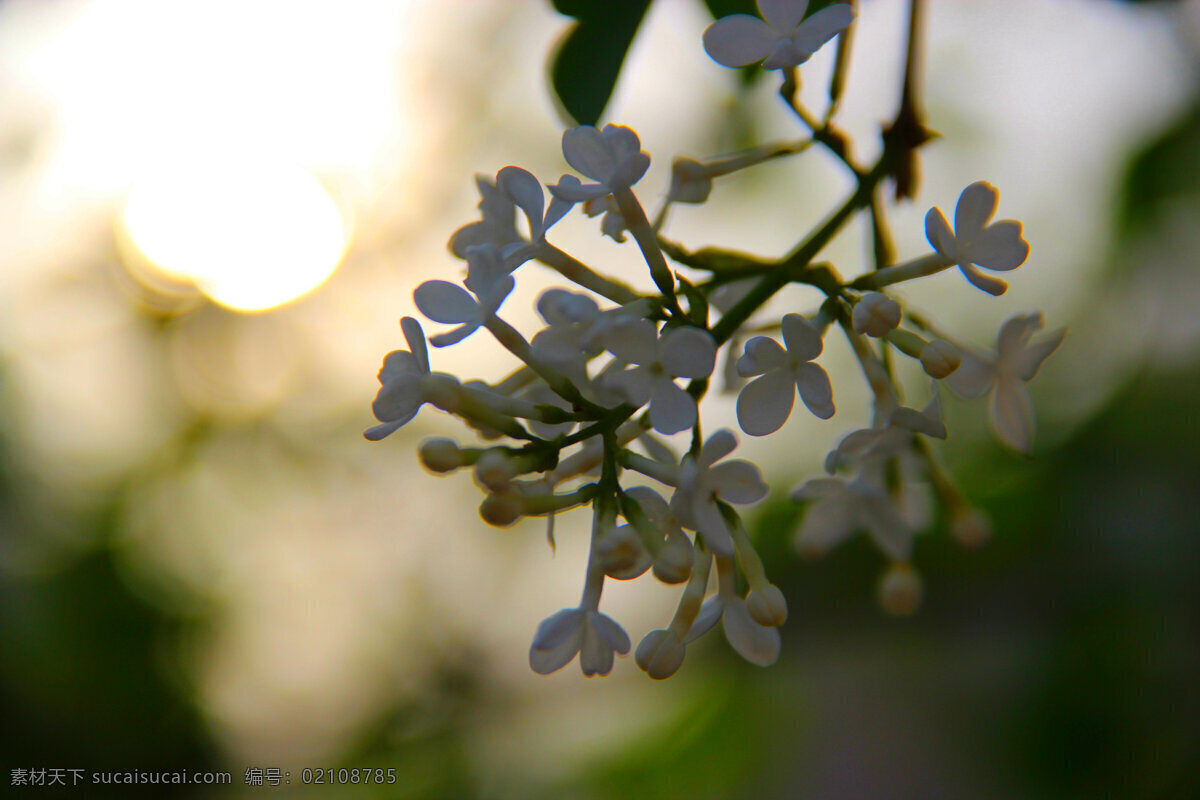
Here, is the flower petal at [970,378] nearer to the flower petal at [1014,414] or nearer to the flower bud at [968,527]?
the flower petal at [1014,414]

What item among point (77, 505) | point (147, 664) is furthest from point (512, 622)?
point (77, 505)

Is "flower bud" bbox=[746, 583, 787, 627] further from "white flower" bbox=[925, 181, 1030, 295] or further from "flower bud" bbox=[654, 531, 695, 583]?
"white flower" bbox=[925, 181, 1030, 295]

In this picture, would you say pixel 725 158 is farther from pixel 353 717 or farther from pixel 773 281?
pixel 353 717

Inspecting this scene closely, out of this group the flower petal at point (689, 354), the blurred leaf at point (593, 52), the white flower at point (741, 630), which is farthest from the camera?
the blurred leaf at point (593, 52)

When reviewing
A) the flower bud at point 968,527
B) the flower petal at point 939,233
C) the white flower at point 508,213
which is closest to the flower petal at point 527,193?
the white flower at point 508,213

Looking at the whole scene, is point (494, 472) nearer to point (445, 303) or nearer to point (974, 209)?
point (445, 303)

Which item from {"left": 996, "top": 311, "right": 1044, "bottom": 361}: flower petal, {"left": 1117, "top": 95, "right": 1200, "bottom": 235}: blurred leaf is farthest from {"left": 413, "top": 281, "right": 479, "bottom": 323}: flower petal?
{"left": 1117, "top": 95, "right": 1200, "bottom": 235}: blurred leaf

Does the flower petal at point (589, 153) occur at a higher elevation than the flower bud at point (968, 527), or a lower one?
higher
